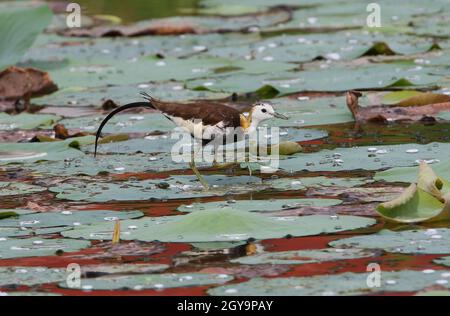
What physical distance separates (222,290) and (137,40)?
10237 mm

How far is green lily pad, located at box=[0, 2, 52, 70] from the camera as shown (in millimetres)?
11297

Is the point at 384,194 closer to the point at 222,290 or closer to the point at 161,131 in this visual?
the point at 222,290

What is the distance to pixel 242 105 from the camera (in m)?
10.7

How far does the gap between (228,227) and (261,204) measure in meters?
0.76

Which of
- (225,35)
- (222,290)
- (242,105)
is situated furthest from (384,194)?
(225,35)

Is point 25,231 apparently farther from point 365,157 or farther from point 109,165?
point 365,157

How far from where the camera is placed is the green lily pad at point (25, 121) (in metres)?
10.3

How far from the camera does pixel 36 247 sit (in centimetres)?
637

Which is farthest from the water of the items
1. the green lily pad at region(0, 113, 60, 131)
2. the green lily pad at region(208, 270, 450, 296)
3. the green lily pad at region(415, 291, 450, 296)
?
the green lily pad at region(415, 291, 450, 296)

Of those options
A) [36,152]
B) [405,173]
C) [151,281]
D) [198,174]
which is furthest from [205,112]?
[151,281]

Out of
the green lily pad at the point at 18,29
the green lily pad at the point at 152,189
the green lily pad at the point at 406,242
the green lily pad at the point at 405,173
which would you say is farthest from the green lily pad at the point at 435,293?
the green lily pad at the point at 18,29

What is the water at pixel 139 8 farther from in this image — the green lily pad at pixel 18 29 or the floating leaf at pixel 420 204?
the floating leaf at pixel 420 204

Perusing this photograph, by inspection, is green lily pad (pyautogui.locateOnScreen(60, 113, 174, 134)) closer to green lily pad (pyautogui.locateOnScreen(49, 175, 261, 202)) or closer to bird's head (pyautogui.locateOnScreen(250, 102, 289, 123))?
bird's head (pyautogui.locateOnScreen(250, 102, 289, 123))

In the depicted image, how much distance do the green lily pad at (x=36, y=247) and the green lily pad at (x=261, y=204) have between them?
886 millimetres
